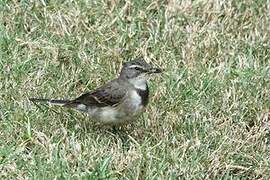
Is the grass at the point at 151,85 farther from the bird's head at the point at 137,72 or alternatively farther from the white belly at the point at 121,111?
the bird's head at the point at 137,72

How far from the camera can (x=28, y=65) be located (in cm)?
796

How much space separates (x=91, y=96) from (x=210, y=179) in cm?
130

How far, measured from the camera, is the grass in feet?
21.4

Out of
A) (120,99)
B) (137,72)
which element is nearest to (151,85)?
(137,72)

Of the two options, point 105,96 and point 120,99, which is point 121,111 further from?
point 105,96

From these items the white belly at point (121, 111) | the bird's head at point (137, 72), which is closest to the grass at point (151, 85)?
the white belly at point (121, 111)

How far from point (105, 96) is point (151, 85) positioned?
81 cm

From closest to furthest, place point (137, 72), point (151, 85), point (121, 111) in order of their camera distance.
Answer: point (121, 111) → point (137, 72) → point (151, 85)

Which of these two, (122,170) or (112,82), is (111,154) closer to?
(122,170)

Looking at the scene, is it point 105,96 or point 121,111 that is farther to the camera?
point 105,96

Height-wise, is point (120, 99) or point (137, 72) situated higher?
point (137, 72)

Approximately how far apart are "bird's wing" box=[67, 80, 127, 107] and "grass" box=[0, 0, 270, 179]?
24 centimetres

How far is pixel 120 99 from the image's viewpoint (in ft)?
23.0

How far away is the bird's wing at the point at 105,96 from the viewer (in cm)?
704
